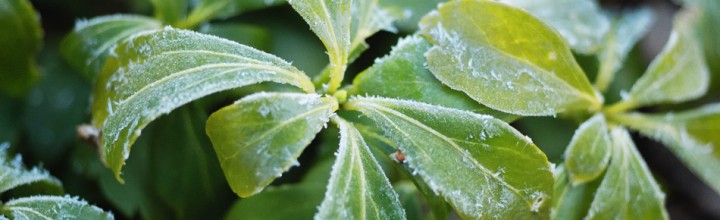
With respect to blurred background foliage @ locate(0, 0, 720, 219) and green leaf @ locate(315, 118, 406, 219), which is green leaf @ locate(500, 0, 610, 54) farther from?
green leaf @ locate(315, 118, 406, 219)

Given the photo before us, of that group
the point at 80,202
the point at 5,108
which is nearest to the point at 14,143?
the point at 5,108

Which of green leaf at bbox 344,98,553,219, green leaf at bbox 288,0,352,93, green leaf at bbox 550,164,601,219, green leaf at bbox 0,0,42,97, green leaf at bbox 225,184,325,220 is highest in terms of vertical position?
green leaf at bbox 0,0,42,97

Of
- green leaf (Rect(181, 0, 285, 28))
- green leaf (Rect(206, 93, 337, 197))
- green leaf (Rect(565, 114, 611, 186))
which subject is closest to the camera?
green leaf (Rect(206, 93, 337, 197))

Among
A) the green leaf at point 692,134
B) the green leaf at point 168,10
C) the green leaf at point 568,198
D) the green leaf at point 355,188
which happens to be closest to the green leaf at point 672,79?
the green leaf at point 692,134

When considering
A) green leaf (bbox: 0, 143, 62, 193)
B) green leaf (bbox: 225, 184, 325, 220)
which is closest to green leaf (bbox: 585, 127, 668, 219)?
green leaf (bbox: 225, 184, 325, 220)

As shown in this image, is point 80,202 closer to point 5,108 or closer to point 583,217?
point 5,108

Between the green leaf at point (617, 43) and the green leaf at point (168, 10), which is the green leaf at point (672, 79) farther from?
Result: the green leaf at point (168, 10)

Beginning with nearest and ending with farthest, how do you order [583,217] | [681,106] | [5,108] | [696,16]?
[583,217] < [5,108] < [696,16] < [681,106]

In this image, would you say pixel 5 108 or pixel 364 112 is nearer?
pixel 364 112
